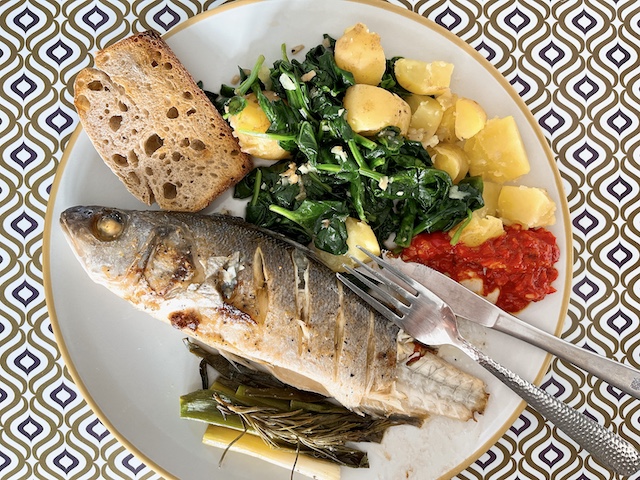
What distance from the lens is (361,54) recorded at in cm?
303

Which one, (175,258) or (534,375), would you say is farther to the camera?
(534,375)

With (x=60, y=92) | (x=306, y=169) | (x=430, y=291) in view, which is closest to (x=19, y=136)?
(x=60, y=92)

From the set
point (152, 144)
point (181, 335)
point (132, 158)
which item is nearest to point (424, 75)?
point (152, 144)

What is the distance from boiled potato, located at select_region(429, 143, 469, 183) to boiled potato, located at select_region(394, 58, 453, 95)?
316mm

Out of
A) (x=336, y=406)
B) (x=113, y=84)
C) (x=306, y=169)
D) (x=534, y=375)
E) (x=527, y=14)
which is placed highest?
(x=527, y=14)

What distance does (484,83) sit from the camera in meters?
3.29

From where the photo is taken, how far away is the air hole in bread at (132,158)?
3172mm

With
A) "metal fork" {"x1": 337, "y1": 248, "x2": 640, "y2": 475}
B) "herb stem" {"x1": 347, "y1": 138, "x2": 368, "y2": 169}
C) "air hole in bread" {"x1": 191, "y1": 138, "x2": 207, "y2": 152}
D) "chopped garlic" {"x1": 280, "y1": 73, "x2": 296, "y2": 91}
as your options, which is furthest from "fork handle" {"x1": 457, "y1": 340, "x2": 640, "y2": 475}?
"air hole in bread" {"x1": 191, "y1": 138, "x2": 207, "y2": 152}

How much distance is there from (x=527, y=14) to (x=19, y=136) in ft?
10.5

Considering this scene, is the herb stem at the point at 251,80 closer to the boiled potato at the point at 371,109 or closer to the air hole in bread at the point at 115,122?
the boiled potato at the point at 371,109

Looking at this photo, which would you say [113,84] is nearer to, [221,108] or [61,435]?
[221,108]

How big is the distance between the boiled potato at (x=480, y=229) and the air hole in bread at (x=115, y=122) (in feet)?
6.47

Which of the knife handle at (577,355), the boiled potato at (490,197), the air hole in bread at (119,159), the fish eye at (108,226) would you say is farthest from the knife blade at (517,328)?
the air hole in bread at (119,159)

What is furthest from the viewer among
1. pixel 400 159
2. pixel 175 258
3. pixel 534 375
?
pixel 534 375
